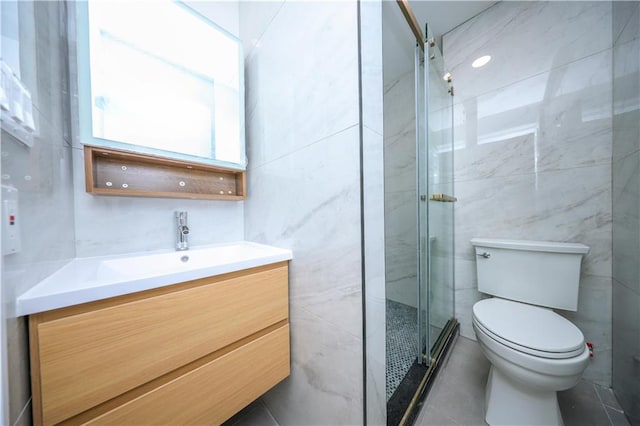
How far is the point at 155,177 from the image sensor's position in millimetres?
896

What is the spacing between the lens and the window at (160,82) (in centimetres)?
71

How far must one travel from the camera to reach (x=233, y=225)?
1.15m

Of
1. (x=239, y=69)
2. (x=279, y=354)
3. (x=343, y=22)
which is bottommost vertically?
(x=279, y=354)

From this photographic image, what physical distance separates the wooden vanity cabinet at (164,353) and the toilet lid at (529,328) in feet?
3.00

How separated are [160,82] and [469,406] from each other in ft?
6.53

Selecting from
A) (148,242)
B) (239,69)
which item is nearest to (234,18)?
(239,69)

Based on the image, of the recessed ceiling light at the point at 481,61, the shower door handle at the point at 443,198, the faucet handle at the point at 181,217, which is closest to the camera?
the faucet handle at the point at 181,217

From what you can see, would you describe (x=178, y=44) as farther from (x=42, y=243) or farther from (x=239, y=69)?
(x=42, y=243)

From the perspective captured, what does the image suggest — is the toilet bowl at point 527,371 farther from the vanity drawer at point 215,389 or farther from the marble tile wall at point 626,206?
the vanity drawer at point 215,389

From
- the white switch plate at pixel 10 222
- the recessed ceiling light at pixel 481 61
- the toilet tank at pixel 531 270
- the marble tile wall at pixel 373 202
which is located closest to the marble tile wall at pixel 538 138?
the recessed ceiling light at pixel 481 61

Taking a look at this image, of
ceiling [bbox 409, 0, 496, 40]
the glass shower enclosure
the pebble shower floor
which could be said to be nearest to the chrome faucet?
the glass shower enclosure

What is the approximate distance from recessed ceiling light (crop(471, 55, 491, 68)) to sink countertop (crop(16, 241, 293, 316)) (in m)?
1.73

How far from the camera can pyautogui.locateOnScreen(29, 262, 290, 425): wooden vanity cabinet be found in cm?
43

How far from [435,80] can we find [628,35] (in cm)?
72
